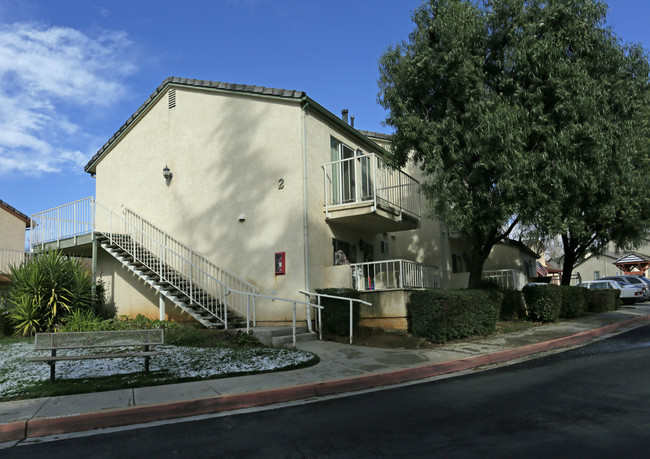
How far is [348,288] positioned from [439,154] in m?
3.90

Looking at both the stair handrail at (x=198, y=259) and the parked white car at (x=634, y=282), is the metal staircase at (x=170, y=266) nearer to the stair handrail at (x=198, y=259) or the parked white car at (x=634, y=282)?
the stair handrail at (x=198, y=259)

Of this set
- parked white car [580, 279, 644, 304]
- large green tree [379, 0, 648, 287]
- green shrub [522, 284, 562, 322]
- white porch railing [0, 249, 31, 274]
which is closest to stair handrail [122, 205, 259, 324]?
white porch railing [0, 249, 31, 274]

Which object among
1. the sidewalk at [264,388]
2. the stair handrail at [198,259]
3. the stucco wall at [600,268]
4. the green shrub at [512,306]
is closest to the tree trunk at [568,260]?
the green shrub at [512,306]

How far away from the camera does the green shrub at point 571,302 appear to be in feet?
53.2

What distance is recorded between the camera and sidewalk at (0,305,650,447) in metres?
5.78

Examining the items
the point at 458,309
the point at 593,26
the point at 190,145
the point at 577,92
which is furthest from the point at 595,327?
the point at 190,145

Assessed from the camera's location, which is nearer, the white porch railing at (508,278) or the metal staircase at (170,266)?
the metal staircase at (170,266)

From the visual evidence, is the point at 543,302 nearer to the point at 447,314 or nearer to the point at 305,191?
the point at 447,314

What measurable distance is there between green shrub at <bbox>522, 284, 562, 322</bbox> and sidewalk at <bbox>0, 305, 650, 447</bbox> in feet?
11.8

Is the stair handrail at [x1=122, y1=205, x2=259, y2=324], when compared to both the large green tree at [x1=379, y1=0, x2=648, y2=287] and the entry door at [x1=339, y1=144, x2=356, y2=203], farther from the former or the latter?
the large green tree at [x1=379, y1=0, x2=648, y2=287]

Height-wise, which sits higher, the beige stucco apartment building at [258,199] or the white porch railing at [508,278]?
the beige stucco apartment building at [258,199]

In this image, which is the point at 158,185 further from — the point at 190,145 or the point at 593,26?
the point at 593,26

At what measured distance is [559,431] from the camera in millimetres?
4848

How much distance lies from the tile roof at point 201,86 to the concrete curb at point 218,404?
784 centimetres
